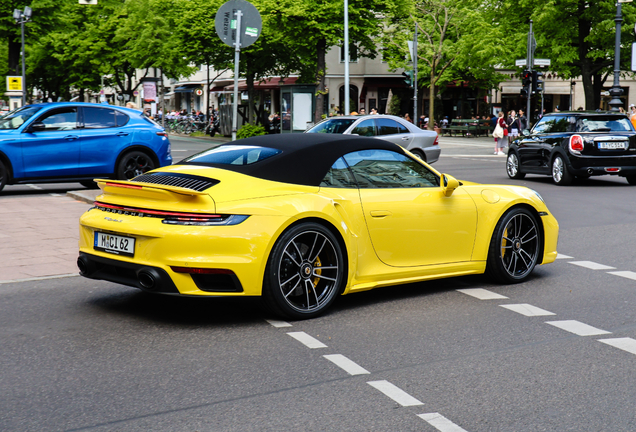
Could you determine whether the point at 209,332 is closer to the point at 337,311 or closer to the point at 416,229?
the point at 337,311

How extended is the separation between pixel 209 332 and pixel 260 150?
4.78ft

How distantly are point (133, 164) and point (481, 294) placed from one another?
9631 millimetres

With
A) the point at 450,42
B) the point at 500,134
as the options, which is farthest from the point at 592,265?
the point at 450,42

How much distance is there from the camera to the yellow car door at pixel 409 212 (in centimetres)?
608

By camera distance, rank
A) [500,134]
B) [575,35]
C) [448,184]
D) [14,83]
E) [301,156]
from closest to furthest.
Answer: [301,156] → [448,184] → [14,83] → [500,134] → [575,35]

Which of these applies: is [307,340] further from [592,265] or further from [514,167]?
[514,167]

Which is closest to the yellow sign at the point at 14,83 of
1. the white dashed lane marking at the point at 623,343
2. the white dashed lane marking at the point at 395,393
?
the white dashed lane marking at the point at 623,343

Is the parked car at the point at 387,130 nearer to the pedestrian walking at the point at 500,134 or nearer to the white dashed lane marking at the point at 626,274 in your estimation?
the pedestrian walking at the point at 500,134

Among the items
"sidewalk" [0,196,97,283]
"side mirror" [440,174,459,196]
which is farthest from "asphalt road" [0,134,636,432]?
"side mirror" [440,174,459,196]

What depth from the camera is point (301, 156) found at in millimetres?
5945

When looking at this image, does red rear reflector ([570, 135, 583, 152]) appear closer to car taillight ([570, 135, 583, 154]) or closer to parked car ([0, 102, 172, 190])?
car taillight ([570, 135, 583, 154])

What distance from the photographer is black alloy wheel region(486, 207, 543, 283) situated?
6895mm

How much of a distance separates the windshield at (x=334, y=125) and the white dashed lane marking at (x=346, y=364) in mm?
14331

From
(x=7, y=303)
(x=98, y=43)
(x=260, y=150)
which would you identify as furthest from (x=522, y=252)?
(x=98, y=43)
